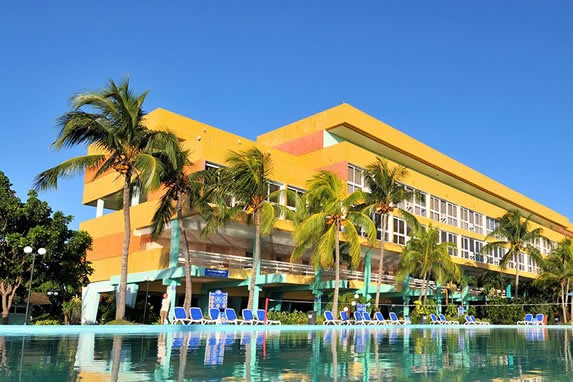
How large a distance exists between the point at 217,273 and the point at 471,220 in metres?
27.0

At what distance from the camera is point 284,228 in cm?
2945

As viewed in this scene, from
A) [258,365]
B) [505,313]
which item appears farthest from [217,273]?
[505,313]

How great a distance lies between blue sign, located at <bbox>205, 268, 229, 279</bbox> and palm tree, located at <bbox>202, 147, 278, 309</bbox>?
160 centimetres

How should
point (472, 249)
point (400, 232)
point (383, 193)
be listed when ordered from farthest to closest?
1. point (472, 249)
2. point (400, 232)
3. point (383, 193)

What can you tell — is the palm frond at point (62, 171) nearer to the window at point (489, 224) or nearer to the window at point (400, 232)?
the window at point (400, 232)

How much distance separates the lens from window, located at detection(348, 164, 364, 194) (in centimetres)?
3459

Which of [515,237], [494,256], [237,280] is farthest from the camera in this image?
[494,256]

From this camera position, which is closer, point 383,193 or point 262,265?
point 262,265

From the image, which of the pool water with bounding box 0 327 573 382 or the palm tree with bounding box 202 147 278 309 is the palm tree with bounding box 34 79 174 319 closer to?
the palm tree with bounding box 202 147 278 309

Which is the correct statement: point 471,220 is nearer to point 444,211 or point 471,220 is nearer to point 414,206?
point 444,211

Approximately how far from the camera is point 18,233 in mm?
24109

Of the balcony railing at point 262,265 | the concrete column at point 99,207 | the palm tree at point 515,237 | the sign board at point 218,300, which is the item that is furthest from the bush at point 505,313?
the concrete column at point 99,207

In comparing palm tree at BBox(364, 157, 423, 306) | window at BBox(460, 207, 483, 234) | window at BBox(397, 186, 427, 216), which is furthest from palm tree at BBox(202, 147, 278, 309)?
window at BBox(460, 207, 483, 234)

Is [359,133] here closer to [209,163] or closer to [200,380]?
[209,163]
